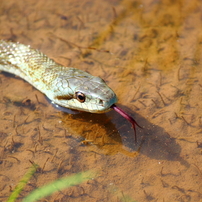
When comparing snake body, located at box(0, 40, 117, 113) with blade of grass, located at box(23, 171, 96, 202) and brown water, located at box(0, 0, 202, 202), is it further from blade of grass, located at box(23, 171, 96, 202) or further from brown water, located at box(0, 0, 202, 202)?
blade of grass, located at box(23, 171, 96, 202)

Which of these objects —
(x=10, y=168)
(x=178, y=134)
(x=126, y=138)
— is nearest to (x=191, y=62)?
(x=178, y=134)

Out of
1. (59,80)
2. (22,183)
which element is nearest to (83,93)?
(59,80)

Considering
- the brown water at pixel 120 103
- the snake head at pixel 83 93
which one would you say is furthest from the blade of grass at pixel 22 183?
the snake head at pixel 83 93

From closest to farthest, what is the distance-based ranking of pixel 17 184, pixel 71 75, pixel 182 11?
1. pixel 17 184
2. pixel 71 75
3. pixel 182 11

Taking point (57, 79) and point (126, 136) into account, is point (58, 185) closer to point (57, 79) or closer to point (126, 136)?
point (126, 136)

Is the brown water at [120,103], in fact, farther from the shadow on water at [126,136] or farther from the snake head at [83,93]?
the snake head at [83,93]

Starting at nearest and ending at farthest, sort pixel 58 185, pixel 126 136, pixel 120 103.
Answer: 1. pixel 58 185
2. pixel 126 136
3. pixel 120 103

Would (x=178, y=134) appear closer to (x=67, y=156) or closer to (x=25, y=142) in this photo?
(x=67, y=156)
